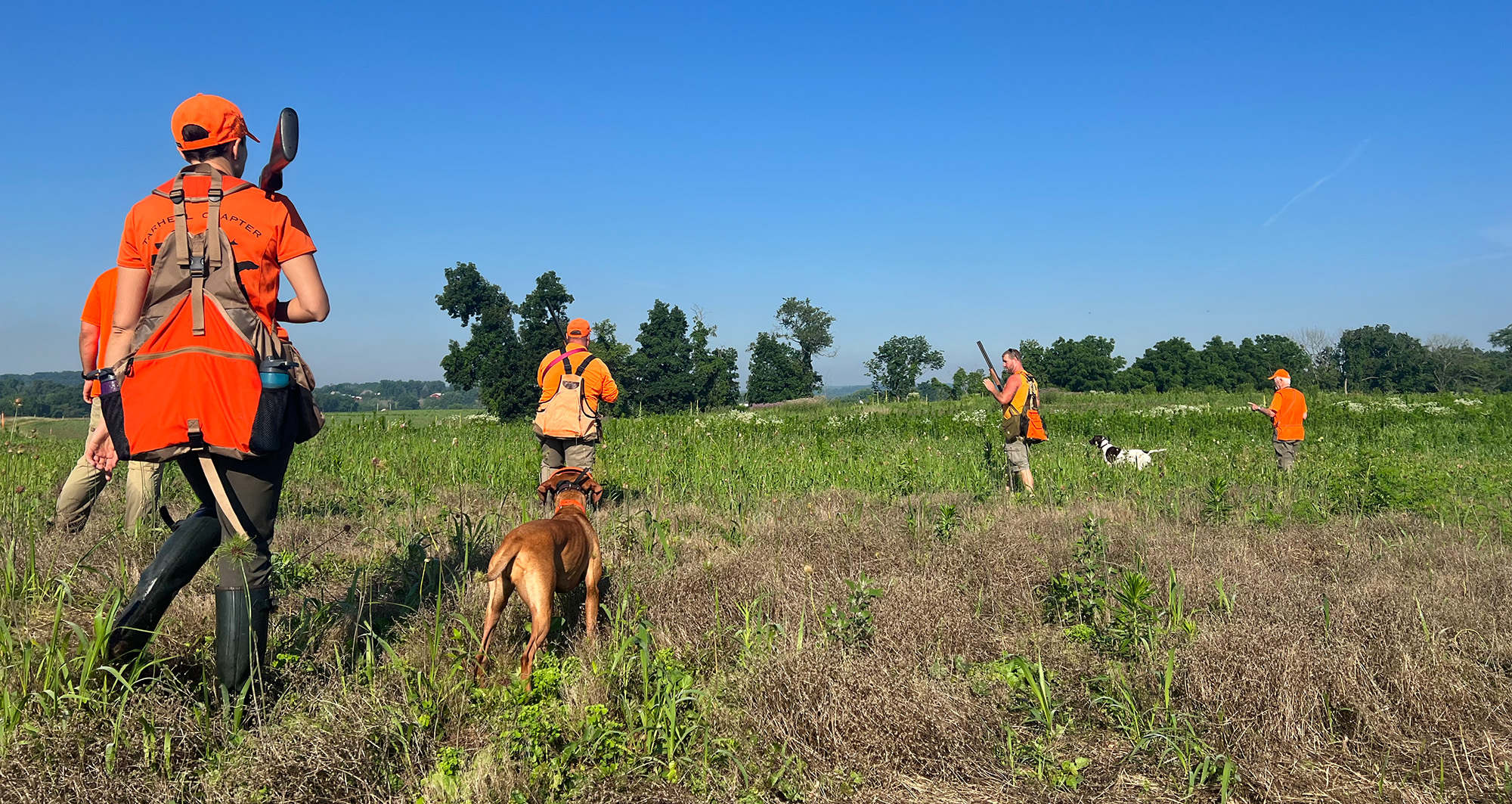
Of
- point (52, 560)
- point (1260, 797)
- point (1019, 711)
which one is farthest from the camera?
point (52, 560)

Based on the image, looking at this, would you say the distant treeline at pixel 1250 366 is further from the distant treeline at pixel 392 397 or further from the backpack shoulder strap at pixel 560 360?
the backpack shoulder strap at pixel 560 360

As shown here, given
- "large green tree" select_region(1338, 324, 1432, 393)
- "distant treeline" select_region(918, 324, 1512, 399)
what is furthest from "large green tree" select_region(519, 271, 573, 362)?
"large green tree" select_region(1338, 324, 1432, 393)

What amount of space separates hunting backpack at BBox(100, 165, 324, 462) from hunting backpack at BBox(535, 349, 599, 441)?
355 centimetres

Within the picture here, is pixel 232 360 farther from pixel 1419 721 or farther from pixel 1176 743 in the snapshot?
pixel 1419 721

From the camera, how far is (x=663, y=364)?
63406mm

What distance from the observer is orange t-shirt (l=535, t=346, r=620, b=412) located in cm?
616

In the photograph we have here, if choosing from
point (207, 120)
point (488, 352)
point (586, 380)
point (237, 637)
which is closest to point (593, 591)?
point (237, 637)

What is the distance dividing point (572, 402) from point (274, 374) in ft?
11.8

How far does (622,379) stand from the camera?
195 feet

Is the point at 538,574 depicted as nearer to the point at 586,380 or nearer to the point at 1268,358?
the point at 586,380

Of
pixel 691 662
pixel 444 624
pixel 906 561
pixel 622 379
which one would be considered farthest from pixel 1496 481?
pixel 622 379

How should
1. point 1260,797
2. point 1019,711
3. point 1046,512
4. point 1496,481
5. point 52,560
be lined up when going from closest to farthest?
point 1260,797 < point 1019,711 < point 52,560 < point 1046,512 < point 1496,481

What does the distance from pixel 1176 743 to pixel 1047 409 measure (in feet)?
85.1

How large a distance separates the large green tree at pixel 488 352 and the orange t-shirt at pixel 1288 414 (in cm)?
4834
